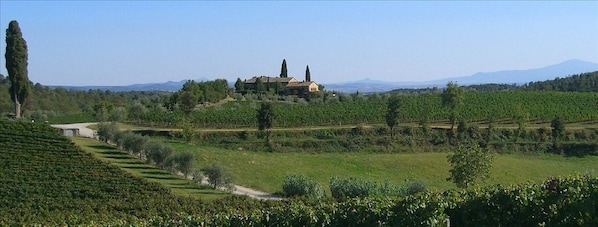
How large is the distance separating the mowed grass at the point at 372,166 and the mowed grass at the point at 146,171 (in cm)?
486

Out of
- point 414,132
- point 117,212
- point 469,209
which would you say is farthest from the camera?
point 414,132

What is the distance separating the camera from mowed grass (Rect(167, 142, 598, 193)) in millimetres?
45062

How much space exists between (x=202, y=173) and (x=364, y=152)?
21.0 m

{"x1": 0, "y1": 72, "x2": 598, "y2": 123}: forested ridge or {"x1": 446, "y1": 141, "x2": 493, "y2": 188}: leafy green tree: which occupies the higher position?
{"x1": 0, "y1": 72, "x2": 598, "y2": 123}: forested ridge

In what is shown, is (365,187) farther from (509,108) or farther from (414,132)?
(509,108)

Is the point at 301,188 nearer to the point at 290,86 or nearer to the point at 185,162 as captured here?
the point at 185,162

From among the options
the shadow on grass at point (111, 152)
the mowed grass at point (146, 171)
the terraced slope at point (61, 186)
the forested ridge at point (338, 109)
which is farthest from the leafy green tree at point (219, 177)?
the forested ridge at point (338, 109)

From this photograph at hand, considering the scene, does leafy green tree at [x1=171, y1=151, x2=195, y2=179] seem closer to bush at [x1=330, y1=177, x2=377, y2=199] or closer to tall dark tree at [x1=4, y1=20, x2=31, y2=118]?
bush at [x1=330, y1=177, x2=377, y2=199]

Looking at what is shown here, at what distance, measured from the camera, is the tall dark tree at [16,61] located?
55812mm

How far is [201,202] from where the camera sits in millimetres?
29875

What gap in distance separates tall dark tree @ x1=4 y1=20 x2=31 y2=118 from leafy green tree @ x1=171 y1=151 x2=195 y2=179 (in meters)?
24.3

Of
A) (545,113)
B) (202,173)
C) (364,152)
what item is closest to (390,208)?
(202,173)

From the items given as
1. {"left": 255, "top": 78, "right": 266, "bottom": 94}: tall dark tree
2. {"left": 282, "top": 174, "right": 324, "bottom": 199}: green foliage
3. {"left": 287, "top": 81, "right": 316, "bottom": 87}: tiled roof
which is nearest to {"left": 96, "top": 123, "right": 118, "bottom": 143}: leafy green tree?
{"left": 282, "top": 174, "right": 324, "bottom": 199}: green foliage

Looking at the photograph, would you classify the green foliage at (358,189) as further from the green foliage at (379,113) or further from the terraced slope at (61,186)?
the green foliage at (379,113)
